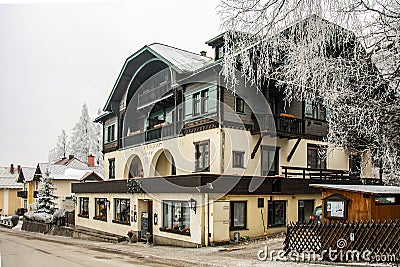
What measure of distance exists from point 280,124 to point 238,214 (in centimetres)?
454

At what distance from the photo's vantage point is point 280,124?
18734mm

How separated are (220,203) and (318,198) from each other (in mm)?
5342

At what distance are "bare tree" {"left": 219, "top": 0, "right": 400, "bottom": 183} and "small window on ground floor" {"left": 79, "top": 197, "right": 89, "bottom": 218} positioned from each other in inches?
775

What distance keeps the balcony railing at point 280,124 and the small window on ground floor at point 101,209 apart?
1009 cm

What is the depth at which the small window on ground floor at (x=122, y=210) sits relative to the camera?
21.4 metres

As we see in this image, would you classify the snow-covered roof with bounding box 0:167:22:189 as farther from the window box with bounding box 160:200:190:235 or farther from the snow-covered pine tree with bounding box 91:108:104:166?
the window box with bounding box 160:200:190:235

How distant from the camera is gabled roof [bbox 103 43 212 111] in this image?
20.6 m

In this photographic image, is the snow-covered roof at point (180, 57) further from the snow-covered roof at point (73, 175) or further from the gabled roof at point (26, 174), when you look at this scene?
the gabled roof at point (26, 174)

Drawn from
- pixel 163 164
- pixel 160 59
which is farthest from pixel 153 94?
pixel 163 164

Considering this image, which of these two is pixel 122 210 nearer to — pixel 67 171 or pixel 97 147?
pixel 67 171

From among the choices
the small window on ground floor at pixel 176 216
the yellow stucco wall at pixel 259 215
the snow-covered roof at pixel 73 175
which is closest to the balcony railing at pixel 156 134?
the small window on ground floor at pixel 176 216

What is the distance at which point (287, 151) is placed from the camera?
64.9ft

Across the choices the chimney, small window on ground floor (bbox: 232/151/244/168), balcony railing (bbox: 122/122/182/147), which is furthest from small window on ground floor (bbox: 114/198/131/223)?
the chimney

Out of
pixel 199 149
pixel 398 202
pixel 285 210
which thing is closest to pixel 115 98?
pixel 199 149
